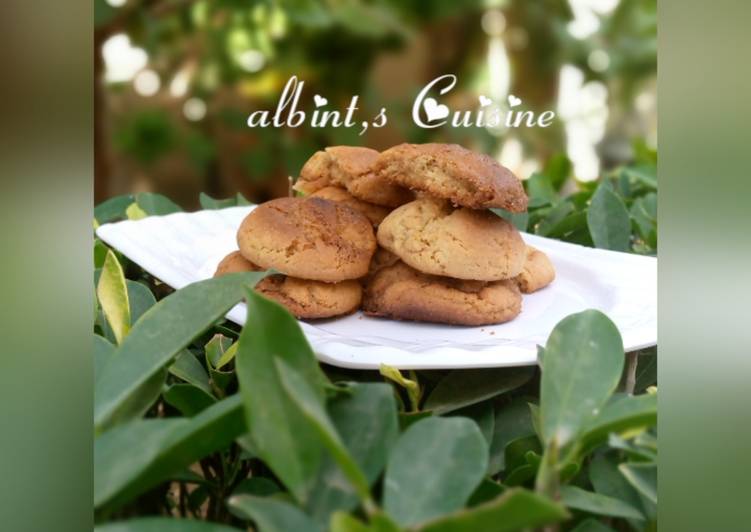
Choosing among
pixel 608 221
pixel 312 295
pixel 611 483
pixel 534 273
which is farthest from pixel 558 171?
pixel 611 483

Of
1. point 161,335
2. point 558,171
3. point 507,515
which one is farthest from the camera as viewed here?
point 558,171

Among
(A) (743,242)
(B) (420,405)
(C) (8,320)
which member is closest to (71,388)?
(C) (8,320)

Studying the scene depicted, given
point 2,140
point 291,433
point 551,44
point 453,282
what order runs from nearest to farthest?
point 291,433, point 2,140, point 453,282, point 551,44

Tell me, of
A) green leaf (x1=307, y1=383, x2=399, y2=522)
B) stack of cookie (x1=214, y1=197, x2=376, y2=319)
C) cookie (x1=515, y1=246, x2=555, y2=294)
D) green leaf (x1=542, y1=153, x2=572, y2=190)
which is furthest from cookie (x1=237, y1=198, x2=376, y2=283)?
green leaf (x1=542, y1=153, x2=572, y2=190)

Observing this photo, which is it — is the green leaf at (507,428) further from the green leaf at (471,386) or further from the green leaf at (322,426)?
the green leaf at (322,426)

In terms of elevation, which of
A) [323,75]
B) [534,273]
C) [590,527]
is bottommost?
[590,527]

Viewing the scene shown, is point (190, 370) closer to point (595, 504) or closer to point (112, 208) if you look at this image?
point (595, 504)

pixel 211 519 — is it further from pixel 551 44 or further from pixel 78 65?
pixel 551 44
